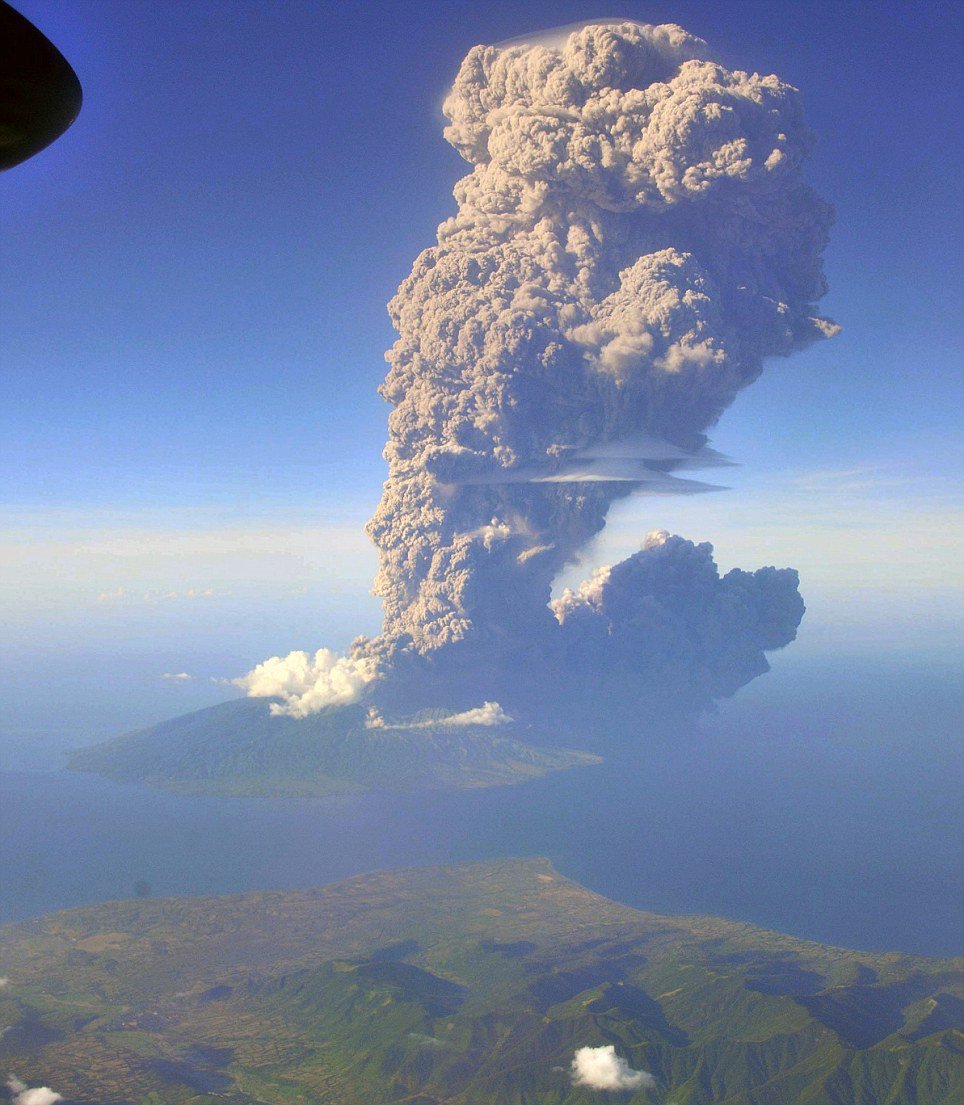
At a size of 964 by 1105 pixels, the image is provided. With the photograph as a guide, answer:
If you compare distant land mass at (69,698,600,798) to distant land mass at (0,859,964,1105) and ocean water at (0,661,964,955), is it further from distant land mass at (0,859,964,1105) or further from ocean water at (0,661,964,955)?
distant land mass at (0,859,964,1105)

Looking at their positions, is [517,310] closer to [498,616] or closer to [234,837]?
[498,616]

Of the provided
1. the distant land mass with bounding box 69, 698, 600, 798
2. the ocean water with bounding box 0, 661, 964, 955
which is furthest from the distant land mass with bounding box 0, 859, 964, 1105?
the distant land mass with bounding box 69, 698, 600, 798

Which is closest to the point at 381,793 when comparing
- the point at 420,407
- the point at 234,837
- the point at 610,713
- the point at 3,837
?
the point at 234,837

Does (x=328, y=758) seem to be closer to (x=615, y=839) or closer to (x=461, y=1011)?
(x=615, y=839)

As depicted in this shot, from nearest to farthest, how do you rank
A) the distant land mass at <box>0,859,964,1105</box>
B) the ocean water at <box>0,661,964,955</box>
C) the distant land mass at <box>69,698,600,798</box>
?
1. the distant land mass at <box>0,859,964,1105</box>
2. the ocean water at <box>0,661,964,955</box>
3. the distant land mass at <box>69,698,600,798</box>

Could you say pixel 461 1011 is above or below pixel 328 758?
below

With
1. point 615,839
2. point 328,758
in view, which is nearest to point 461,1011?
point 615,839

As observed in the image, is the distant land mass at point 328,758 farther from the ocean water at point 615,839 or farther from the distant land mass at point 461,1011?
the distant land mass at point 461,1011
